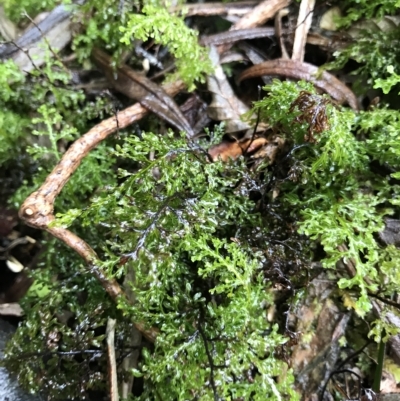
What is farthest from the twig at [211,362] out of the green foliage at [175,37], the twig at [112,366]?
the green foliage at [175,37]

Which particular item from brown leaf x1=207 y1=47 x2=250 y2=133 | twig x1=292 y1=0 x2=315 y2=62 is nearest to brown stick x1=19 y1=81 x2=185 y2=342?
brown leaf x1=207 y1=47 x2=250 y2=133

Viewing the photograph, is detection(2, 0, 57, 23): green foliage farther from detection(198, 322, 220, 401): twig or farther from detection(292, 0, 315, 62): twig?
detection(198, 322, 220, 401): twig

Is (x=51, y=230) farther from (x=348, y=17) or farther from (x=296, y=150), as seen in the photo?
(x=348, y=17)

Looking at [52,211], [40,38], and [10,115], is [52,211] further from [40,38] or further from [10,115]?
[40,38]

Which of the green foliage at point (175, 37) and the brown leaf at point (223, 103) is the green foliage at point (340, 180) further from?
the green foliage at point (175, 37)

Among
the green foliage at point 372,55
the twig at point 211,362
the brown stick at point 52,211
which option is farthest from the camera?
the green foliage at point 372,55
